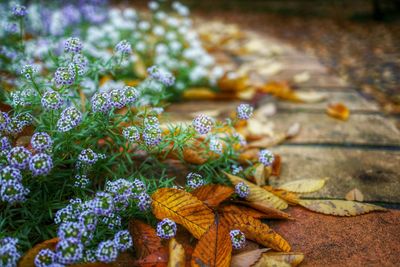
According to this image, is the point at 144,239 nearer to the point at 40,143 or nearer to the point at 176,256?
the point at 176,256

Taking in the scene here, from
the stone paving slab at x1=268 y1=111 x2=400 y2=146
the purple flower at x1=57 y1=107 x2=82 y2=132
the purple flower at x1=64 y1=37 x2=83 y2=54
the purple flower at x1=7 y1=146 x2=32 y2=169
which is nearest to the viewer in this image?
the purple flower at x1=7 y1=146 x2=32 y2=169

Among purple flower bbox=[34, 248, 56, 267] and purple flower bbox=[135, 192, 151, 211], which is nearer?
purple flower bbox=[34, 248, 56, 267]

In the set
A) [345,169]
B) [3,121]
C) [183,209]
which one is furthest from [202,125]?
[345,169]

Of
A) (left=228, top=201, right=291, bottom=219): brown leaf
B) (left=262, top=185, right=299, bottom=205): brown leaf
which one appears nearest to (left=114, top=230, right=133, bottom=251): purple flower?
(left=228, top=201, right=291, bottom=219): brown leaf

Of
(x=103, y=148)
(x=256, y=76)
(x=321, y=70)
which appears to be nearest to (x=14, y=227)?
(x=103, y=148)

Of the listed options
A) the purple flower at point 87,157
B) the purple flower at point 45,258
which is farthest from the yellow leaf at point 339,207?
the purple flower at point 45,258

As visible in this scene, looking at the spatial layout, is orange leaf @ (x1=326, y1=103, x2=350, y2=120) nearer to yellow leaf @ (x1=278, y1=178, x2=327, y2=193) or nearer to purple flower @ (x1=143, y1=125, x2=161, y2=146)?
yellow leaf @ (x1=278, y1=178, x2=327, y2=193)

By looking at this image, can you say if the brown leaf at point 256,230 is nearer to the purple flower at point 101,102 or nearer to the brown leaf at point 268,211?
the brown leaf at point 268,211

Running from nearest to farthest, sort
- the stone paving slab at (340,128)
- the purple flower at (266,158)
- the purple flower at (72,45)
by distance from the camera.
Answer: the purple flower at (72,45) < the purple flower at (266,158) < the stone paving slab at (340,128)
